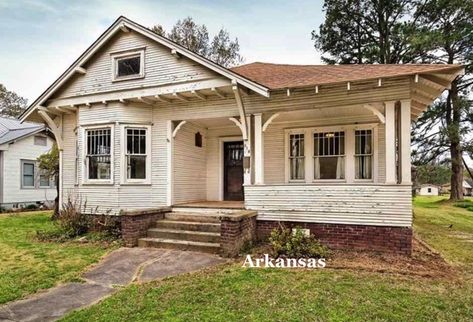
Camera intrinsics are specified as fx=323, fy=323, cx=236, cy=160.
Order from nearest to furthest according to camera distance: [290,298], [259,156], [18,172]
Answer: [290,298], [259,156], [18,172]

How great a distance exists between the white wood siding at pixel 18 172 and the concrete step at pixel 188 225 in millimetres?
13121

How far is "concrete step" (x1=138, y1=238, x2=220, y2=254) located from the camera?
6905mm

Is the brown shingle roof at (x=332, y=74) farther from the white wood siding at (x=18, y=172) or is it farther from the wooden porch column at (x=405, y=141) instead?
the white wood siding at (x=18, y=172)

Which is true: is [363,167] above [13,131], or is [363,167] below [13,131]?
below

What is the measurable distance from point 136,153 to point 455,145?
22297mm

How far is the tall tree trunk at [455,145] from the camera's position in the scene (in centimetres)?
2075

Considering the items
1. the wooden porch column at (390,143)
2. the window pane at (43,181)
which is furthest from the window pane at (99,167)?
the window pane at (43,181)

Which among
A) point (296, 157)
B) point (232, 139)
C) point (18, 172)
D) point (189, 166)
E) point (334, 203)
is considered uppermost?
point (232, 139)

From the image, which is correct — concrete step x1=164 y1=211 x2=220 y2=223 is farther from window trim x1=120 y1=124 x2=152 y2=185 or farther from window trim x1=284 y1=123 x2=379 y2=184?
window trim x1=284 y1=123 x2=379 y2=184

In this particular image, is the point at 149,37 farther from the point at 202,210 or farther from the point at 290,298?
the point at 290,298

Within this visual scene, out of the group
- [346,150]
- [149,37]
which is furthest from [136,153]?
[346,150]

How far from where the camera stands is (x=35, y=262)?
6.39 metres

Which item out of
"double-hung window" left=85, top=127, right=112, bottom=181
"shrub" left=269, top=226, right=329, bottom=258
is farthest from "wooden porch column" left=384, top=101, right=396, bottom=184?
"double-hung window" left=85, top=127, right=112, bottom=181

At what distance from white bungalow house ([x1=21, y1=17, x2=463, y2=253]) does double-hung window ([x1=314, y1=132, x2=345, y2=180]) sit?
3 centimetres
